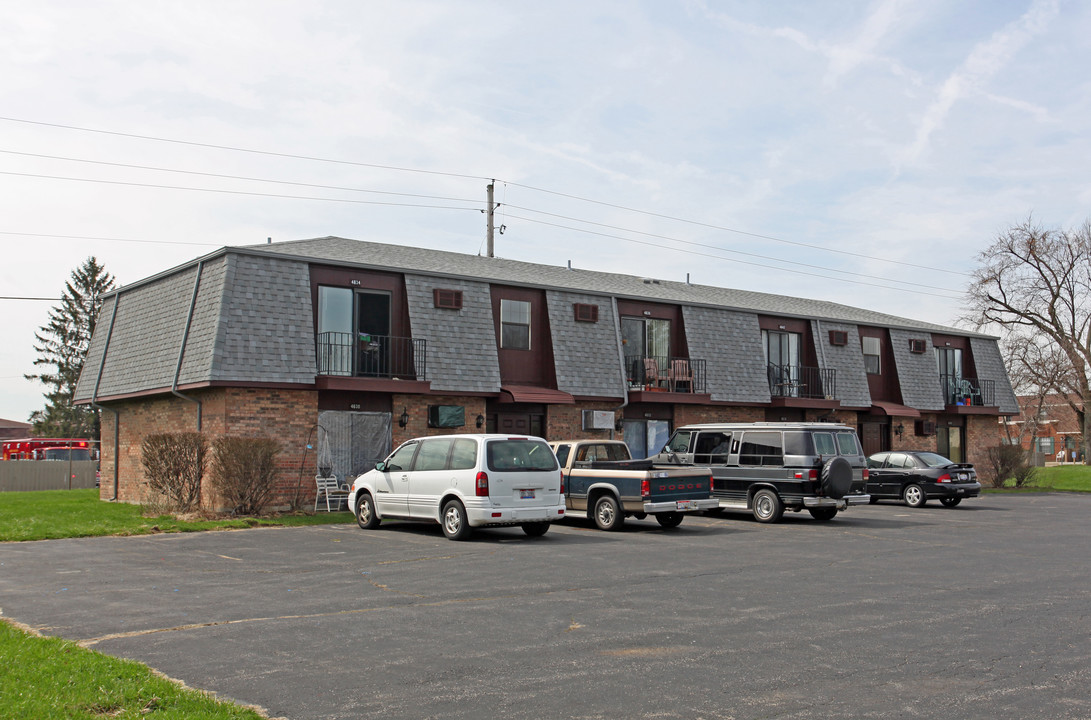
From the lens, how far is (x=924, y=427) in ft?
114

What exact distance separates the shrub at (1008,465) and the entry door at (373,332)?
25.2m

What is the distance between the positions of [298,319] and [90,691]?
15471 millimetres

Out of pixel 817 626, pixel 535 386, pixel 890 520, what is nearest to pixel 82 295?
pixel 535 386

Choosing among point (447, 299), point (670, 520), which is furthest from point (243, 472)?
point (670, 520)

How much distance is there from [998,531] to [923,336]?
1864 cm

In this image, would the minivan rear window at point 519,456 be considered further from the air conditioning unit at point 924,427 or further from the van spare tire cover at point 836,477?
the air conditioning unit at point 924,427

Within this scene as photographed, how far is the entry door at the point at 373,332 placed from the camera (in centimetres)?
2214

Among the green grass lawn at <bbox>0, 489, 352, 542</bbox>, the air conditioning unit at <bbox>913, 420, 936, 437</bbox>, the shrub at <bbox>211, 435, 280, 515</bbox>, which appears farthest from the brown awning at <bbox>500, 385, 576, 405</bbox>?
the air conditioning unit at <bbox>913, 420, 936, 437</bbox>

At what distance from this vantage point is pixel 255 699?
6.05 metres

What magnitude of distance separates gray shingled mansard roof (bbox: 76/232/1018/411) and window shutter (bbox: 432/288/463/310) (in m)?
0.21

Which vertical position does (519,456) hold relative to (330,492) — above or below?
above

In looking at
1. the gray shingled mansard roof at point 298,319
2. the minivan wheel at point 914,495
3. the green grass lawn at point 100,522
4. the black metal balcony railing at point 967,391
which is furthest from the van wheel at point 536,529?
the black metal balcony railing at point 967,391

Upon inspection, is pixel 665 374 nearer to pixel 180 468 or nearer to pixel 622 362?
pixel 622 362

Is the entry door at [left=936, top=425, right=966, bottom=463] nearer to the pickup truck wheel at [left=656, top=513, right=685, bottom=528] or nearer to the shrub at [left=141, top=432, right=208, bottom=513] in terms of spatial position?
the pickup truck wheel at [left=656, top=513, right=685, bottom=528]
